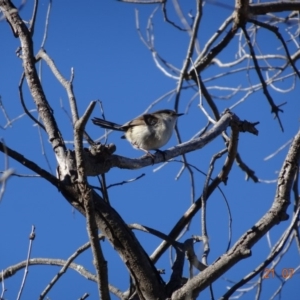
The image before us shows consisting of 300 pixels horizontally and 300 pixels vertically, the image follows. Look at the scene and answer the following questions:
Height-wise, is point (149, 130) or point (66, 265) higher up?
point (149, 130)

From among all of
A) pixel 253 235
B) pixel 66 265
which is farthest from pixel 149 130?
pixel 253 235

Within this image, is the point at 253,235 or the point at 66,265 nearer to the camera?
the point at 253,235

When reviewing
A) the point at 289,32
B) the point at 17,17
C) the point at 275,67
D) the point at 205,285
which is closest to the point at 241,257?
the point at 205,285

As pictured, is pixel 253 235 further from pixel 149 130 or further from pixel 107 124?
pixel 149 130

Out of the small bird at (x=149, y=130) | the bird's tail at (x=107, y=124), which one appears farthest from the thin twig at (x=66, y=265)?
Result: the small bird at (x=149, y=130)

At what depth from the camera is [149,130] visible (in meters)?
5.11

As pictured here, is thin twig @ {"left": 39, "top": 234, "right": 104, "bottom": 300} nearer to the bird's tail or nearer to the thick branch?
the thick branch

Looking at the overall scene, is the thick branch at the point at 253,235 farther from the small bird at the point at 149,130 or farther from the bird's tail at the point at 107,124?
the small bird at the point at 149,130

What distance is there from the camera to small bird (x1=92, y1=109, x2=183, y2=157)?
5.07m

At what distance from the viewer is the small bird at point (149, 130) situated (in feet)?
16.6

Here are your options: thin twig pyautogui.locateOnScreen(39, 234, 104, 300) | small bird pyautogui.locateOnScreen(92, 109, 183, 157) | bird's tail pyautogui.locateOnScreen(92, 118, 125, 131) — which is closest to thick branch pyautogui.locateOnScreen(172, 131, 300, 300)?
thin twig pyautogui.locateOnScreen(39, 234, 104, 300)

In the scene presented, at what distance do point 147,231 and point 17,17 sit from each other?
1529mm

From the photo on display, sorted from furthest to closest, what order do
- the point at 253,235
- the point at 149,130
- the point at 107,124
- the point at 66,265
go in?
the point at 149,130, the point at 107,124, the point at 66,265, the point at 253,235

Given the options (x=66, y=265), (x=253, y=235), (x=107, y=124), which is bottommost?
(x=253, y=235)
